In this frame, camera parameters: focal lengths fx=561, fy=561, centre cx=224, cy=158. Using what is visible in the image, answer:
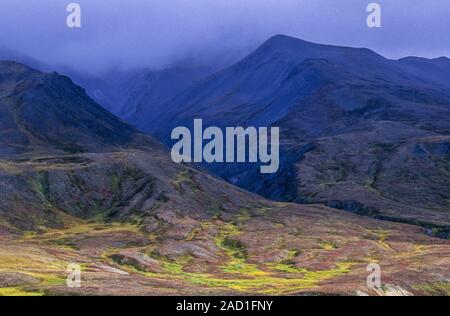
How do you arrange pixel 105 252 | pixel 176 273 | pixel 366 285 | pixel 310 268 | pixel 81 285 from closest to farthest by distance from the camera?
pixel 81 285, pixel 366 285, pixel 176 273, pixel 310 268, pixel 105 252

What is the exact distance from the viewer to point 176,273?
477 feet

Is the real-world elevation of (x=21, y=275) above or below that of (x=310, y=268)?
above
